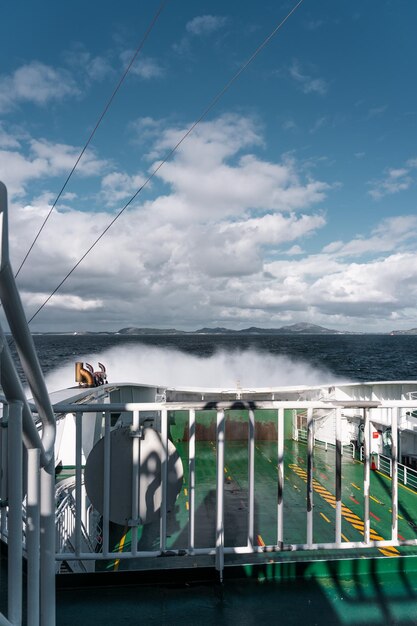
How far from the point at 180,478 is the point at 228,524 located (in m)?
6.98

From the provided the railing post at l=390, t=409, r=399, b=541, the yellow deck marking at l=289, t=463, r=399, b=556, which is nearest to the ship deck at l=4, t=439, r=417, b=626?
the railing post at l=390, t=409, r=399, b=541

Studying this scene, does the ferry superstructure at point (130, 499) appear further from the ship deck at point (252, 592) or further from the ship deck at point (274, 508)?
the ship deck at point (274, 508)

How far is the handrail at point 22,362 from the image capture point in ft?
3.26

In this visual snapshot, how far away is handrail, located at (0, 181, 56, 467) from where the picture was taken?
993 millimetres

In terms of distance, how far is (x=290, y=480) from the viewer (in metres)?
12.2

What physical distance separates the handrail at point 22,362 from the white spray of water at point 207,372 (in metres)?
34.5

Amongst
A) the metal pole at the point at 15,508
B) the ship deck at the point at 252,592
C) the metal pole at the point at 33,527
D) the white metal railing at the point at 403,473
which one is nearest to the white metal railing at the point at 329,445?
the white metal railing at the point at 403,473

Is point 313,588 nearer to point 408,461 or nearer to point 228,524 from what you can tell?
point 228,524

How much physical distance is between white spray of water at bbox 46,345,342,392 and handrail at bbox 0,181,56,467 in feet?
113

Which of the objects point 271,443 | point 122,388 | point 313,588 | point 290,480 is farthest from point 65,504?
point 271,443

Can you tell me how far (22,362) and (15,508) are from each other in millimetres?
419

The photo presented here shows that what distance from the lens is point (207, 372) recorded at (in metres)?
53.0

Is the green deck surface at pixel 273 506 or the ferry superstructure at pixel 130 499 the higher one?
the ferry superstructure at pixel 130 499

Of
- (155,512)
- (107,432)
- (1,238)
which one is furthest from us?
(155,512)
